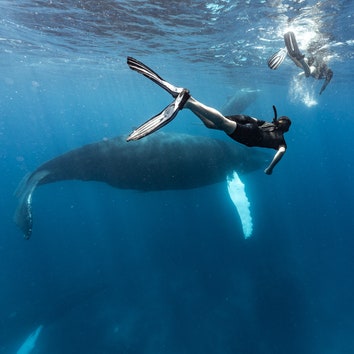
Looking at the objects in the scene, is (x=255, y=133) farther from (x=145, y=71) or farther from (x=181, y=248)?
(x=181, y=248)

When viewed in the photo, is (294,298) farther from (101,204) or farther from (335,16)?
(101,204)

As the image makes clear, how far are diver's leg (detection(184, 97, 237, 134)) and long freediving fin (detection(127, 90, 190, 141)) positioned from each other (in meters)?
0.26

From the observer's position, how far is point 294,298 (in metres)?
12.9

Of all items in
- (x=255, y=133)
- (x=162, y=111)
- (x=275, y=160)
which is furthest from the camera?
(x=255, y=133)

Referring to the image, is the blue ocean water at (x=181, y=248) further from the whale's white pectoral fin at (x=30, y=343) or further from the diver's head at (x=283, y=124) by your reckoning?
the diver's head at (x=283, y=124)

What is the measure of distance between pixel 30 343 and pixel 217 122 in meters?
11.1

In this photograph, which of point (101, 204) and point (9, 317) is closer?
point (9, 317)

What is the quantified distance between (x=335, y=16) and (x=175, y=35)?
9.35 meters

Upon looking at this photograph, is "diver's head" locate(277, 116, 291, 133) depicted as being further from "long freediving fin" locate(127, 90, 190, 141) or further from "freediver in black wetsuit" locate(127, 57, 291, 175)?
"long freediving fin" locate(127, 90, 190, 141)

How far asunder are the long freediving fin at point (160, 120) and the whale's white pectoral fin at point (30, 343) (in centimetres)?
1069

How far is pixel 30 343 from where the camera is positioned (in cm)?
1117

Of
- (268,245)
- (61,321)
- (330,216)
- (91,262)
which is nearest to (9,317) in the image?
(61,321)

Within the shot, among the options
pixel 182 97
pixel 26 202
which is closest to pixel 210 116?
pixel 182 97

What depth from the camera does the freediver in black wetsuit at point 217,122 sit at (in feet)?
14.6
